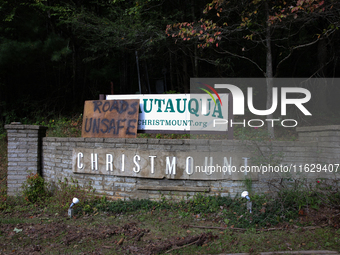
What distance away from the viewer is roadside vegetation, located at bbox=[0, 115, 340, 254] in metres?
3.90

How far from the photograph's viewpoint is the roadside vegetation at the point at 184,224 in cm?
390

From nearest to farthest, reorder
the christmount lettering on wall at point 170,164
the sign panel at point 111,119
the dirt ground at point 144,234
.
A: the dirt ground at point 144,234 → the christmount lettering on wall at point 170,164 → the sign panel at point 111,119

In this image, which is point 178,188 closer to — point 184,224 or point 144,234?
point 184,224

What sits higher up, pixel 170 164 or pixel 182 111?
pixel 182 111

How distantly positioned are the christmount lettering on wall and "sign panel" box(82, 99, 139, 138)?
50cm

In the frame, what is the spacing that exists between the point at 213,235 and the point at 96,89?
10032mm

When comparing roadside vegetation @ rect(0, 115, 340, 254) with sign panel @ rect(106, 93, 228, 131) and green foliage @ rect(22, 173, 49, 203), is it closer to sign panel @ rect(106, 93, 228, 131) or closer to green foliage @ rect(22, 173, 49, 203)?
green foliage @ rect(22, 173, 49, 203)

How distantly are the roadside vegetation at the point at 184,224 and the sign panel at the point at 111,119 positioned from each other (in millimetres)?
1301

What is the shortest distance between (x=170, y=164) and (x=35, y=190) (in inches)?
134

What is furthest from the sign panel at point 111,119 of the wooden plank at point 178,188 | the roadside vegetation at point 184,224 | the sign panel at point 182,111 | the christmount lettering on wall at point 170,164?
the roadside vegetation at point 184,224

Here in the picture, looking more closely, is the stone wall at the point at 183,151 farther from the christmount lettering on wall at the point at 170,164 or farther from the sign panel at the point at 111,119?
the sign panel at the point at 111,119

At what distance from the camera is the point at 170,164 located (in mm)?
5461

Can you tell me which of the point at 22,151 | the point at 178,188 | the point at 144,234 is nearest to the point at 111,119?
the point at 178,188

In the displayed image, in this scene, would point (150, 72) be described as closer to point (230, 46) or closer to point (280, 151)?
point (230, 46)
